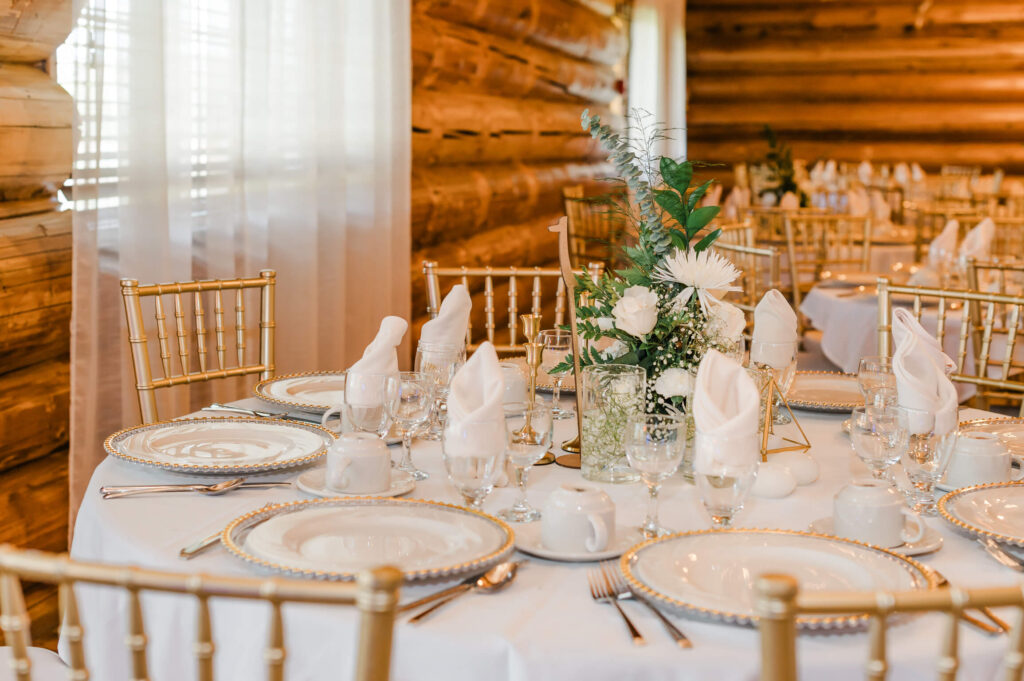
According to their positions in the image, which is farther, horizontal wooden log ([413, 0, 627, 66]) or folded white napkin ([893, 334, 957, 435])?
horizontal wooden log ([413, 0, 627, 66])

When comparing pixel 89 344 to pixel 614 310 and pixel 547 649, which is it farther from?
pixel 547 649

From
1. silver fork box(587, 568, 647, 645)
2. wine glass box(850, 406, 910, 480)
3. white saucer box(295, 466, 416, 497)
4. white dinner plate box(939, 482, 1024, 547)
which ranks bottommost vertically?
silver fork box(587, 568, 647, 645)

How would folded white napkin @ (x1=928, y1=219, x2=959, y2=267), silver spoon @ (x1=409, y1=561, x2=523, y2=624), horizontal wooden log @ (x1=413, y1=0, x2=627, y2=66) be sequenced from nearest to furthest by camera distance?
silver spoon @ (x1=409, y1=561, x2=523, y2=624) → folded white napkin @ (x1=928, y1=219, x2=959, y2=267) → horizontal wooden log @ (x1=413, y1=0, x2=627, y2=66)

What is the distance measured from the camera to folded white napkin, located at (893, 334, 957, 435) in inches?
62.7

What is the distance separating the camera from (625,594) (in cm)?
124

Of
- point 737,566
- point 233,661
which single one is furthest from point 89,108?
point 737,566

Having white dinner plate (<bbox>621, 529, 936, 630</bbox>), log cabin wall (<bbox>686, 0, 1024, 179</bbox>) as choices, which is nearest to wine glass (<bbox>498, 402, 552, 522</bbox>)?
white dinner plate (<bbox>621, 529, 936, 630</bbox>)

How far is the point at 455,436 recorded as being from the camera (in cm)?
145

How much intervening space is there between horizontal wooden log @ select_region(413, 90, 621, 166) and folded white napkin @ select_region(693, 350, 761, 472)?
3.25 meters

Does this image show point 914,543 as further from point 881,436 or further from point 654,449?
point 654,449

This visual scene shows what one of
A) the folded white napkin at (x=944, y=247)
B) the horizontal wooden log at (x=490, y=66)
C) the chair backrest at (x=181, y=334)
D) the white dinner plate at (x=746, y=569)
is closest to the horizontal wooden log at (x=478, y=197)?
the horizontal wooden log at (x=490, y=66)

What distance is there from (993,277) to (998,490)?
299 centimetres

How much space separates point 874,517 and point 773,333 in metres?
0.62

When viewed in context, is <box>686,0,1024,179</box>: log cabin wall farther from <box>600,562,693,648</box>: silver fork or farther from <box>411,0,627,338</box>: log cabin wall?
<box>600,562,693,648</box>: silver fork
